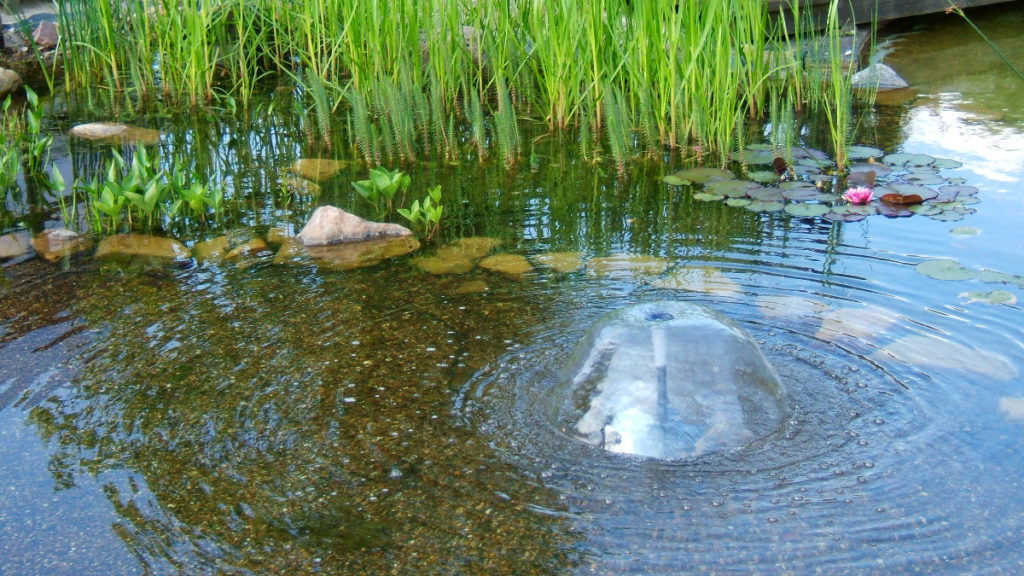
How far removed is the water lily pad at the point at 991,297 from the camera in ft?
10.6

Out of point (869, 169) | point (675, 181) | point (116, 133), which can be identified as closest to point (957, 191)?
point (869, 169)

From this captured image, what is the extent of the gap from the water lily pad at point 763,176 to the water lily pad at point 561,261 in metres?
1.24

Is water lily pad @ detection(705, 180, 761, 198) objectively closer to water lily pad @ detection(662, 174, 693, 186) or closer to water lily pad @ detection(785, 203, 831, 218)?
water lily pad @ detection(662, 174, 693, 186)

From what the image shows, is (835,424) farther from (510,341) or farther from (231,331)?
(231,331)

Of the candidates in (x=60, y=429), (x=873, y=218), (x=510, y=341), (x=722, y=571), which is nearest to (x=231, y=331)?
(x=60, y=429)

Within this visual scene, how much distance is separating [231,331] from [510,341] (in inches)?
38.2

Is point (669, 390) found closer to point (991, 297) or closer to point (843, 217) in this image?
point (991, 297)

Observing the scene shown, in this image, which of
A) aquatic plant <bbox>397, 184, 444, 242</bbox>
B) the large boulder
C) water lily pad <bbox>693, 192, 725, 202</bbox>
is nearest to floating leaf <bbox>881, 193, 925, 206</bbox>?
water lily pad <bbox>693, 192, 725, 202</bbox>

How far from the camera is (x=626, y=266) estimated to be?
368 centimetres

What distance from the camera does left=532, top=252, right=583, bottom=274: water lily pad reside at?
368 cm

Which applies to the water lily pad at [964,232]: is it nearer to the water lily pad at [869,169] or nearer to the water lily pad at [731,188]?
the water lily pad at [869,169]

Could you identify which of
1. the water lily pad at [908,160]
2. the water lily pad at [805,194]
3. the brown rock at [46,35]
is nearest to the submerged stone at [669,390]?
the water lily pad at [805,194]

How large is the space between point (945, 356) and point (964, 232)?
112 cm

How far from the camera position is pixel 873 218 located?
13.4 feet
